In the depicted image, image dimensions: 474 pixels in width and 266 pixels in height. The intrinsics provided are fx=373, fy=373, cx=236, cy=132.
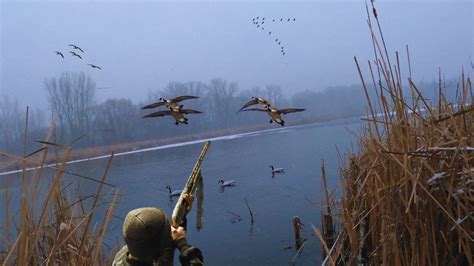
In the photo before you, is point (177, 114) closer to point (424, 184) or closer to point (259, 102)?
point (259, 102)

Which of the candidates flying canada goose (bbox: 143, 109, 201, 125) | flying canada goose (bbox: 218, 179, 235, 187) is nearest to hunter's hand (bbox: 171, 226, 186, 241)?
flying canada goose (bbox: 143, 109, 201, 125)

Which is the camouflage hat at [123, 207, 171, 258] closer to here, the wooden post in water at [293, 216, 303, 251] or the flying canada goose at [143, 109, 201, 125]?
the flying canada goose at [143, 109, 201, 125]

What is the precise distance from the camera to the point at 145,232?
131 cm

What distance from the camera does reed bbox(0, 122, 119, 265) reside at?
1.55 m

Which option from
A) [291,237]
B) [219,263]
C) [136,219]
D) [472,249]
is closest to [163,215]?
[136,219]

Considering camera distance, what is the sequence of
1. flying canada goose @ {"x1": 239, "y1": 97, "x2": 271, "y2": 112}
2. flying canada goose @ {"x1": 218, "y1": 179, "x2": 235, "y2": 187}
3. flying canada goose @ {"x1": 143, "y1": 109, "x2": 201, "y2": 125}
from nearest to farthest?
flying canada goose @ {"x1": 143, "y1": 109, "x2": 201, "y2": 125}, flying canada goose @ {"x1": 239, "y1": 97, "x2": 271, "y2": 112}, flying canada goose @ {"x1": 218, "y1": 179, "x2": 235, "y2": 187}

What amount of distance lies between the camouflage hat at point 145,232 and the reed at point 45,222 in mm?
426

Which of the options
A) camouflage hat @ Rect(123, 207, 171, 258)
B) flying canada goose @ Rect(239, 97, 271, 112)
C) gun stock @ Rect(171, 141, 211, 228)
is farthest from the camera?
flying canada goose @ Rect(239, 97, 271, 112)

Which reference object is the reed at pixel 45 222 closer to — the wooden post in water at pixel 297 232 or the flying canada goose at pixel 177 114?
the flying canada goose at pixel 177 114

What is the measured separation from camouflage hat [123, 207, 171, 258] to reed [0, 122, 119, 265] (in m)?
0.43

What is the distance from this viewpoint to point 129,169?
15.3 m

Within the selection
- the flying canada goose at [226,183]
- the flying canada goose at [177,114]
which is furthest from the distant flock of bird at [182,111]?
the flying canada goose at [226,183]

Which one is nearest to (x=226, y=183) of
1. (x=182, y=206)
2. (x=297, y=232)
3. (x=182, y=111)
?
(x=297, y=232)

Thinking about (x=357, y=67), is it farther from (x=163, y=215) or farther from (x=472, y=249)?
(x=163, y=215)
